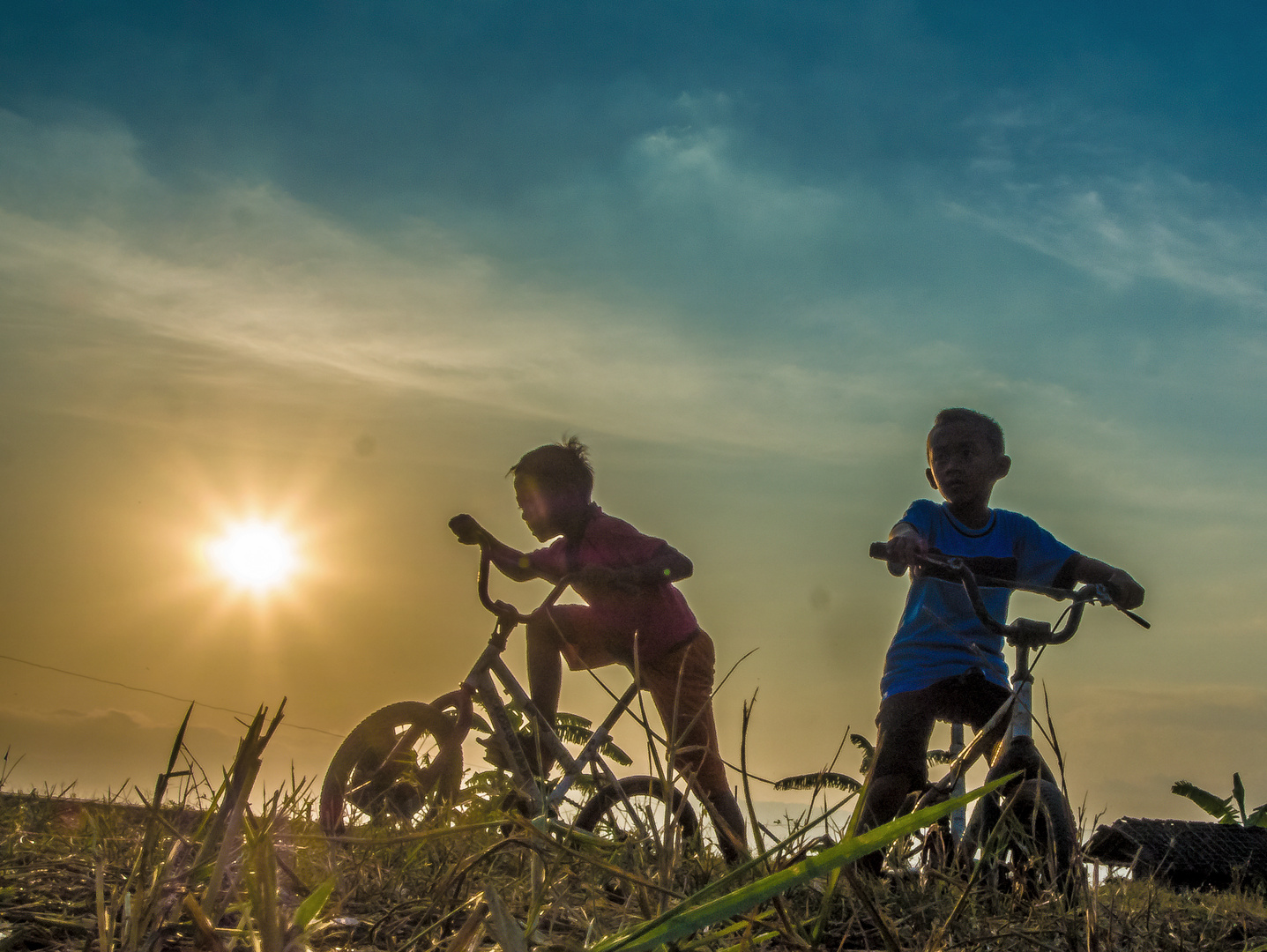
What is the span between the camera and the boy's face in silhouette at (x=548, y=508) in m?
5.27

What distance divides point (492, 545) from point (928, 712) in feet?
7.81

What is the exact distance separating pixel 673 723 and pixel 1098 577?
306cm

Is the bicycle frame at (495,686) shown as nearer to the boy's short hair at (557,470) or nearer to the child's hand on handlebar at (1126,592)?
the boy's short hair at (557,470)

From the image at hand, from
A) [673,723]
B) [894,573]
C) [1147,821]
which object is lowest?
[1147,821]

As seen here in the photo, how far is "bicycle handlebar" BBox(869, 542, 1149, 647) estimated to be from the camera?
3.37m

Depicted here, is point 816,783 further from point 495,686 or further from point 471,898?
point 495,686

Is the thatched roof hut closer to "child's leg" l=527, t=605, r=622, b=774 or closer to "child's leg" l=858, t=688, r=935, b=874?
"child's leg" l=527, t=605, r=622, b=774

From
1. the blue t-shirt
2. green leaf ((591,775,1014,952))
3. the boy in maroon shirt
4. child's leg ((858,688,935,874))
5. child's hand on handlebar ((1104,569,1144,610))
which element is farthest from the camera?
the boy in maroon shirt

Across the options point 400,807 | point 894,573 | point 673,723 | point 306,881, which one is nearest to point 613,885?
point 306,881

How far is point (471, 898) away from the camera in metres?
1.23

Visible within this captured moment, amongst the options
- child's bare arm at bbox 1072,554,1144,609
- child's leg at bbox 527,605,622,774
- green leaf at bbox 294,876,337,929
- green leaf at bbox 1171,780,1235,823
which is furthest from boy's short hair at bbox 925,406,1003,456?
green leaf at bbox 1171,780,1235,823

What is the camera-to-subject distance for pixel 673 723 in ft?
4.53

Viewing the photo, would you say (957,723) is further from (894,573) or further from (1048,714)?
(1048,714)

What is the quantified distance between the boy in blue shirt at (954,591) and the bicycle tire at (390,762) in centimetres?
220
